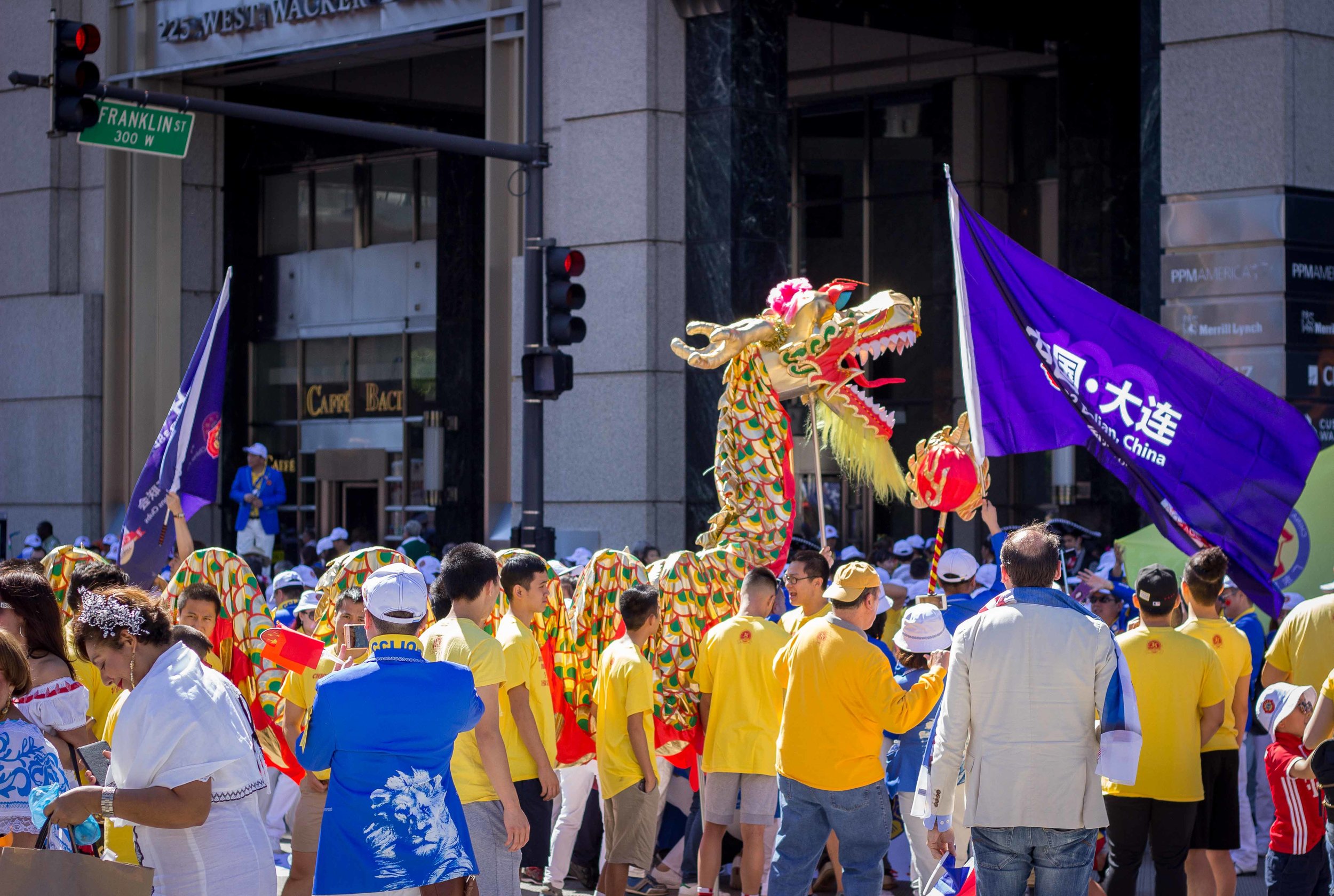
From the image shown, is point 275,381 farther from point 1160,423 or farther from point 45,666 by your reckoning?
point 45,666

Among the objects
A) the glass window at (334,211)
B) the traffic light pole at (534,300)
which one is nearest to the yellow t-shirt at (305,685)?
the traffic light pole at (534,300)

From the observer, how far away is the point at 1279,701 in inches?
269

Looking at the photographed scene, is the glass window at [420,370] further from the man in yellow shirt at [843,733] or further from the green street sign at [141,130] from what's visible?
the man in yellow shirt at [843,733]

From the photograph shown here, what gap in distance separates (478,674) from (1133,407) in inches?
138

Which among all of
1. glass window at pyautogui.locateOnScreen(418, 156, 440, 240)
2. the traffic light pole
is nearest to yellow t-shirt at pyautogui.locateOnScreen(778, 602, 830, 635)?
the traffic light pole

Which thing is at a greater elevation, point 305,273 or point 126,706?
point 305,273

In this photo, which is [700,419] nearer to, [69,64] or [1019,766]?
[69,64]

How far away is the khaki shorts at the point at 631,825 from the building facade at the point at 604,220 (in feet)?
8.70

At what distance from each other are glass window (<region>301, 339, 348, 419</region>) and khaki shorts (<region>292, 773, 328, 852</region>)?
1978 centimetres

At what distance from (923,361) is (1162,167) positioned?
1017 cm

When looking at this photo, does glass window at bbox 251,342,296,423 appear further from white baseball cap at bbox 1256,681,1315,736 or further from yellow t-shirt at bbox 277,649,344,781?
white baseball cap at bbox 1256,681,1315,736

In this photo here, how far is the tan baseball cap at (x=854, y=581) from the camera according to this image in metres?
6.94

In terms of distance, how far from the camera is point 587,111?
16.1 metres

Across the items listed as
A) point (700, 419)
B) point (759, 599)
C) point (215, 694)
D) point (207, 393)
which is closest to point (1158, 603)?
point (759, 599)
